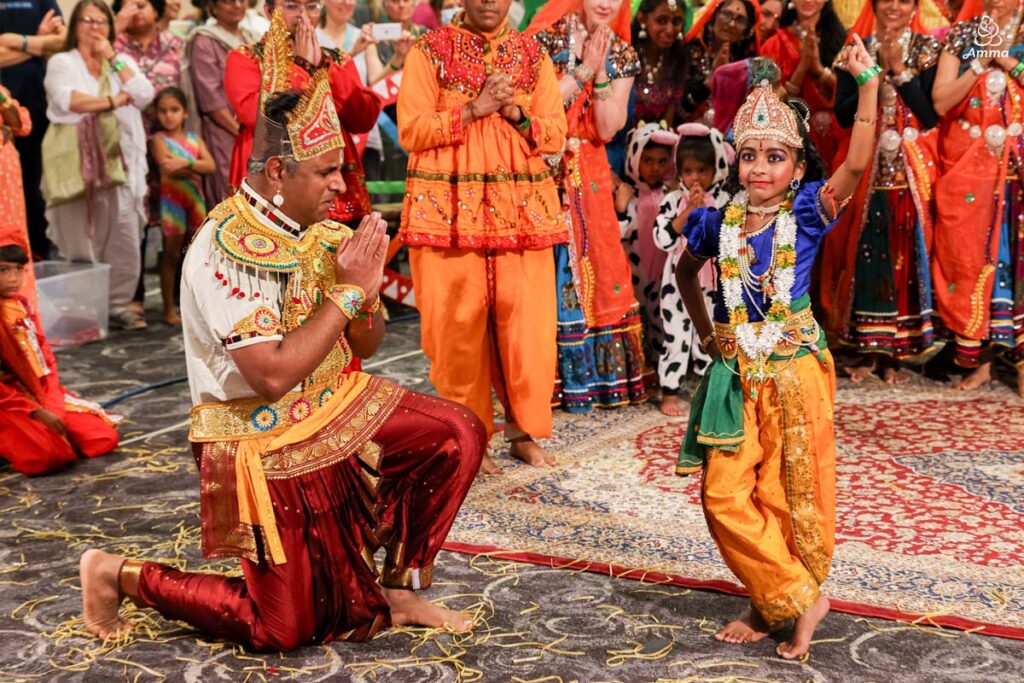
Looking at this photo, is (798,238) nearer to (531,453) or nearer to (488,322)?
(488,322)

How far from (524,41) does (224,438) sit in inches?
82.3

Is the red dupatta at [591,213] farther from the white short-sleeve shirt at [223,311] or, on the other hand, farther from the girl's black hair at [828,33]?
the white short-sleeve shirt at [223,311]

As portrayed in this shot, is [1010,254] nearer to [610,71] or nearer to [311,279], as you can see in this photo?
[610,71]

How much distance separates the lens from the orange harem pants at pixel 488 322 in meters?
4.65

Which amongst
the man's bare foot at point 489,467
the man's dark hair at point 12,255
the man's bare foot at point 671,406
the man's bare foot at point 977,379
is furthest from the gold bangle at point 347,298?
the man's bare foot at point 977,379

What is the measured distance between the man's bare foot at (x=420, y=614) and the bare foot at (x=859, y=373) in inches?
127

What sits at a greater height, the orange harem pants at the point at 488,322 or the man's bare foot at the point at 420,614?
the orange harem pants at the point at 488,322

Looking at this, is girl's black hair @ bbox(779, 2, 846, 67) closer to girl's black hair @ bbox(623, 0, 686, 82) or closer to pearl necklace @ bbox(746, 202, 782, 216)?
Answer: girl's black hair @ bbox(623, 0, 686, 82)

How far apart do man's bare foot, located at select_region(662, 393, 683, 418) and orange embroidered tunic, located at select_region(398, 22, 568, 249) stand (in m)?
1.32

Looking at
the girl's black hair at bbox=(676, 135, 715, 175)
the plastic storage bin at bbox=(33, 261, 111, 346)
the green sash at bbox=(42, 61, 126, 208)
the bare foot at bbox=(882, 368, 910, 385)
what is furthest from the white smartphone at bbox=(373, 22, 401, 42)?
the bare foot at bbox=(882, 368, 910, 385)

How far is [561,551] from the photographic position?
3986 mm

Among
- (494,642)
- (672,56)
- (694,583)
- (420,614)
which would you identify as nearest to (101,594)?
(420,614)

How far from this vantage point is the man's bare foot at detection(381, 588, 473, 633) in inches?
134

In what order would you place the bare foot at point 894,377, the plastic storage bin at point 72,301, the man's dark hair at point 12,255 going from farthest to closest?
1. the plastic storage bin at point 72,301
2. the bare foot at point 894,377
3. the man's dark hair at point 12,255
